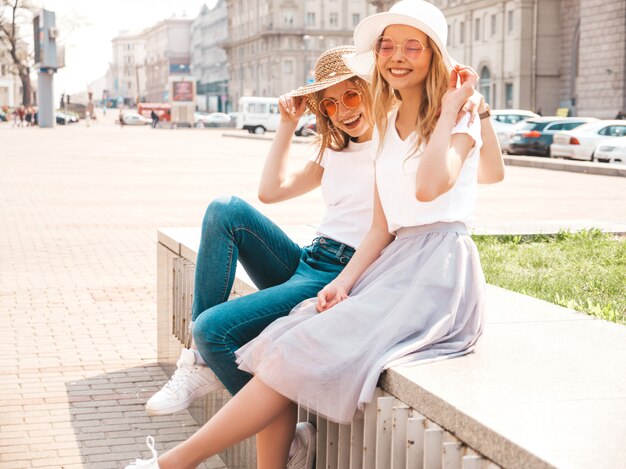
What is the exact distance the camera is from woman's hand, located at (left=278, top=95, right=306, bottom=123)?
421 cm

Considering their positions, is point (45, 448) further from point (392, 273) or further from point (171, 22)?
point (171, 22)

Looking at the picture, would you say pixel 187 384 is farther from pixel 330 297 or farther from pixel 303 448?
pixel 330 297

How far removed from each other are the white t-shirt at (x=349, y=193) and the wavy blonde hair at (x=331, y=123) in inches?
1.3

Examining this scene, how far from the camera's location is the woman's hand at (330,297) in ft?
11.3

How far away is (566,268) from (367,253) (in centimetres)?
320

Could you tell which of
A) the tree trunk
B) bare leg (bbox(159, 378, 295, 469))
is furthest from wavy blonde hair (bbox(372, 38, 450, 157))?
the tree trunk

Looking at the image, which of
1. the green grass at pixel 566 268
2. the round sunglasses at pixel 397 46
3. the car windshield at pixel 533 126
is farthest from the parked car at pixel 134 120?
the round sunglasses at pixel 397 46

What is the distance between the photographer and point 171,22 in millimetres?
162000

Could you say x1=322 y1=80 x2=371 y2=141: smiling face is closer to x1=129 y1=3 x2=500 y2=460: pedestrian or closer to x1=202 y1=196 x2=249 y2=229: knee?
x1=129 y1=3 x2=500 y2=460: pedestrian

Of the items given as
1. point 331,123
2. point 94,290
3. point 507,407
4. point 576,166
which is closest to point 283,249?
point 331,123

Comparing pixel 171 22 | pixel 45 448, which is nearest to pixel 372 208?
pixel 45 448

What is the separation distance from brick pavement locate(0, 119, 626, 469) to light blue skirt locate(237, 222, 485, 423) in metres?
1.44

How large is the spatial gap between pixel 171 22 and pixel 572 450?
164698 mm

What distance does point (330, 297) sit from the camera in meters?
3.46
